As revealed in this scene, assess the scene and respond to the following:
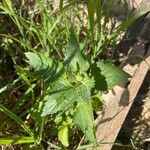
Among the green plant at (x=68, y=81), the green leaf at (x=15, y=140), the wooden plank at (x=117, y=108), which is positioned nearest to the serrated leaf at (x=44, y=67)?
the green plant at (x=68, y=81)

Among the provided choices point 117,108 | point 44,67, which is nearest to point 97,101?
point 117,108

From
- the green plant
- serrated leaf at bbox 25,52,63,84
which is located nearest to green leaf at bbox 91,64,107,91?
the green plant

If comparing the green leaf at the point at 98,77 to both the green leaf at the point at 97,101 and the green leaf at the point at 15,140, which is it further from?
the green leaf at the point at 15,140

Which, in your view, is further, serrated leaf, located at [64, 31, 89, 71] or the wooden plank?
the wooden plank

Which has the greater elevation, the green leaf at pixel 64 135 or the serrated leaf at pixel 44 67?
the serrated leaf at pixel 44 67

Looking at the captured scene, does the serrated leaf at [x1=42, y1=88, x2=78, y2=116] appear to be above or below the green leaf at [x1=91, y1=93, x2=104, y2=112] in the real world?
above

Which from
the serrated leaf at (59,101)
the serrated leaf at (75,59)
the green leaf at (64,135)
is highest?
the serrated leaf at (75,59)

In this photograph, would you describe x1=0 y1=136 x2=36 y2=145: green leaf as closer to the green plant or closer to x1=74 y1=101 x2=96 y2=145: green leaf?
the green plant
